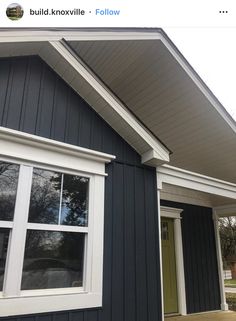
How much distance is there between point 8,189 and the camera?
9.98 feet

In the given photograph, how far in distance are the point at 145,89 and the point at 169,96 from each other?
1.58 feet

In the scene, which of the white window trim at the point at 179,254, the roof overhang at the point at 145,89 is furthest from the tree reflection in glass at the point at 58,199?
the white window trim at the point at 179,254

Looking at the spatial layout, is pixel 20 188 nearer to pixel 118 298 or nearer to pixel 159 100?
pixel 118 298

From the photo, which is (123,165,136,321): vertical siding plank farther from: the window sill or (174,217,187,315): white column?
(174,217,187,315): white column

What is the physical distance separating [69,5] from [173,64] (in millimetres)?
2366

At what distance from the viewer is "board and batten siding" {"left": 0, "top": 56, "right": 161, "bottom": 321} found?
336 centimetres

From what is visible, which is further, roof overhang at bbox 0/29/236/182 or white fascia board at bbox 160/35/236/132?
white fascia board at bbox 160/35/236/132

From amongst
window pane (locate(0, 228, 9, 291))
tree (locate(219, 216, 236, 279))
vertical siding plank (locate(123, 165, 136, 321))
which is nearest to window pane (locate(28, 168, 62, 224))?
window pane (locate(0, 228, 9, 291))

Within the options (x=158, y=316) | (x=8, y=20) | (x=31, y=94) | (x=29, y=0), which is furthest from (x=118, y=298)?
(x=29, y=0)

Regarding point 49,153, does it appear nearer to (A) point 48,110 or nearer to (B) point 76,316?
(A) point 48,110

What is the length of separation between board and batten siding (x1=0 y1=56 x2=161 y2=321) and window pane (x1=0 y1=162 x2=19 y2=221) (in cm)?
49

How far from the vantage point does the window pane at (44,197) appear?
10.3 feet

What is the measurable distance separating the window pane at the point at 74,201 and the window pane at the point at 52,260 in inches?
6.4

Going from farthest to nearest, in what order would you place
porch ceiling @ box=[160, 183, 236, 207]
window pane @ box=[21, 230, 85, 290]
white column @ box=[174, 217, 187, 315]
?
porch ceiling @ box=[160, 183, 236, 207] < white column @ box=[174, 217, 187, 315] < window pane @ box=[21, 230, 85, 290]
